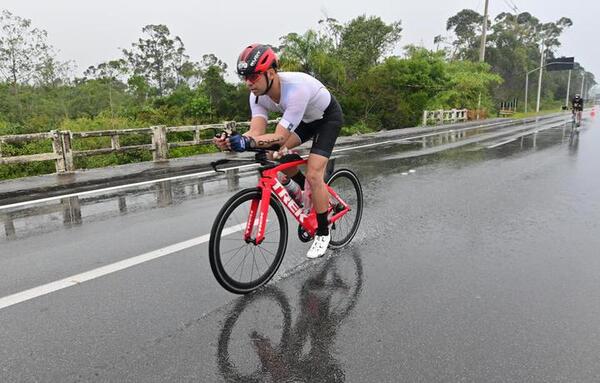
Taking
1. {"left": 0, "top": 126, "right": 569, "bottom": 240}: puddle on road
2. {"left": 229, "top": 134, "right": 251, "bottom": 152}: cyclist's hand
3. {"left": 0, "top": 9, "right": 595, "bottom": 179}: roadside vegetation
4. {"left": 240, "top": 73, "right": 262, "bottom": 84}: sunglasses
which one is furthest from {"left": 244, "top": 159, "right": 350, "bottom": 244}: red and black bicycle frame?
{"left": 0, "top": 9, "right": 595, "bottom": 179}: roadside vegetation

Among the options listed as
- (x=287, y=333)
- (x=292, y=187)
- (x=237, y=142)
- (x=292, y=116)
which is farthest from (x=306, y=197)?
(x=287, y=333)

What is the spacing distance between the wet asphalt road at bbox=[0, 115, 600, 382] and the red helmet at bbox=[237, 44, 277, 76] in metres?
1.80

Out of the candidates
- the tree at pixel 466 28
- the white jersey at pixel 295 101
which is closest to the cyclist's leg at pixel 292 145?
the white jersey at pixel 295 101

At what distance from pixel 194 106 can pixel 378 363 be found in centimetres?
3097

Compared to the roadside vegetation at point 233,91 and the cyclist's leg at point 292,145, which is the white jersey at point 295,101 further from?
the roadside vegetation at point 233,91

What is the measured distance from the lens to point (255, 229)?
3.92 m

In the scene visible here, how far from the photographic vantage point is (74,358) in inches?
110

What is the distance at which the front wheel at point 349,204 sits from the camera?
4934mm

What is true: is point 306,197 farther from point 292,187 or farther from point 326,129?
point 326,129

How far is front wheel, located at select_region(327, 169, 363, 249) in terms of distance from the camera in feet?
16.2

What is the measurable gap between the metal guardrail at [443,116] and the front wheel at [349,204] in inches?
993

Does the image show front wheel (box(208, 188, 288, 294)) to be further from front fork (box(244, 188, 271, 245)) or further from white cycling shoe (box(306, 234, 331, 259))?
white cycling shoe (box(306, 234, 331, 259))

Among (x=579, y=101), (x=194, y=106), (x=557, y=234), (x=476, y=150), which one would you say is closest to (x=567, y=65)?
(x=579, y=101)

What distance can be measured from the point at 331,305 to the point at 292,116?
153 centimetres
